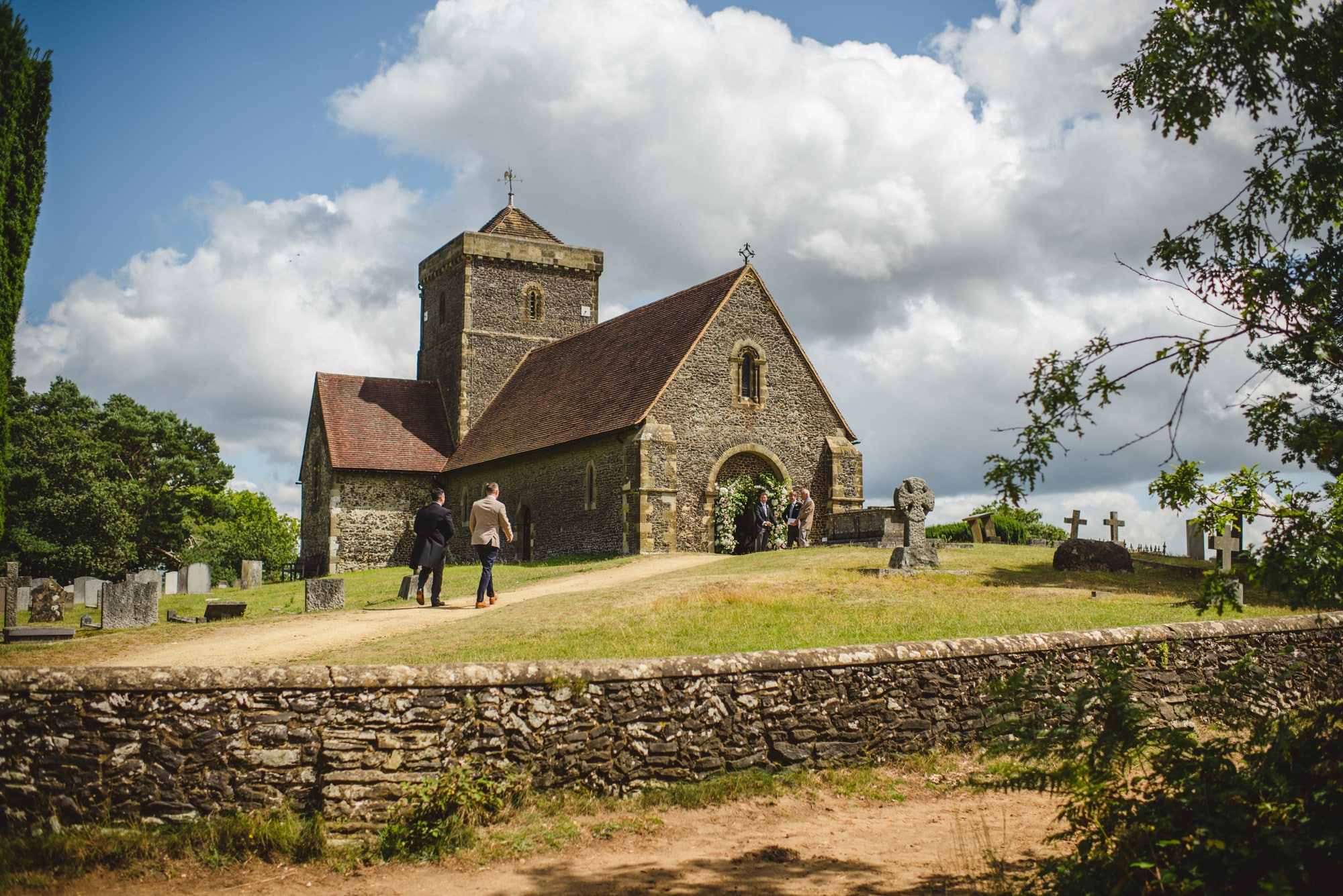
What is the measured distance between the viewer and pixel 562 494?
28828 mm

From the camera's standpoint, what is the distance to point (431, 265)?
41594 millimetres

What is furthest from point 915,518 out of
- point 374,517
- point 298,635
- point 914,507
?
point 374,517

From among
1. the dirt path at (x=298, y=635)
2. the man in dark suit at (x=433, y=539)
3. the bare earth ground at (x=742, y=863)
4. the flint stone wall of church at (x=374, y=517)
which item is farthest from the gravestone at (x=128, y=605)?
the flint stone wall of church at (x=374, y=517)

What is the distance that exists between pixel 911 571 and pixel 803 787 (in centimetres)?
1055

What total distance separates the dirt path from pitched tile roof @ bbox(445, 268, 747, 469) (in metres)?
9.49

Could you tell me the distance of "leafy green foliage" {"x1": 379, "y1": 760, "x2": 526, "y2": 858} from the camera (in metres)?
6.69

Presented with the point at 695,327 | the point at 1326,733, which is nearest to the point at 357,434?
the point at 695,327

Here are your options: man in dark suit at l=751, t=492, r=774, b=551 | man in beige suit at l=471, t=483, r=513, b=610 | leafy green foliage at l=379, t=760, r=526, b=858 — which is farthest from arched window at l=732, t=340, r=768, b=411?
leafy green foliage at l=379, t=760, r=526, b=858

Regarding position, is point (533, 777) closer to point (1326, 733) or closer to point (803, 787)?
point (803, 787)

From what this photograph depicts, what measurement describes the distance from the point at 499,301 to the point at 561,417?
10.8 meters

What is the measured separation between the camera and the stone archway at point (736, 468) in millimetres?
26717

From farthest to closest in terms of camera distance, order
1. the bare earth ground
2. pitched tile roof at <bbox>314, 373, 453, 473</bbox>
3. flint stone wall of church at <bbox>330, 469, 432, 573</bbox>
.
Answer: pitched tile roof at <bbox>314, 373, 453, 473</bbox>
flint stone wall of church at <bbox>330, 469, 432, 573</bbox>
the bare earth ground

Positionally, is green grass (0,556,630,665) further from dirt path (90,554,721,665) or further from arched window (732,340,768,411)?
arched window (732,340,768,411)

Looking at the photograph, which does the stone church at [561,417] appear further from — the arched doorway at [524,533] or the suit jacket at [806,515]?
the suit jacket at [806,515]
